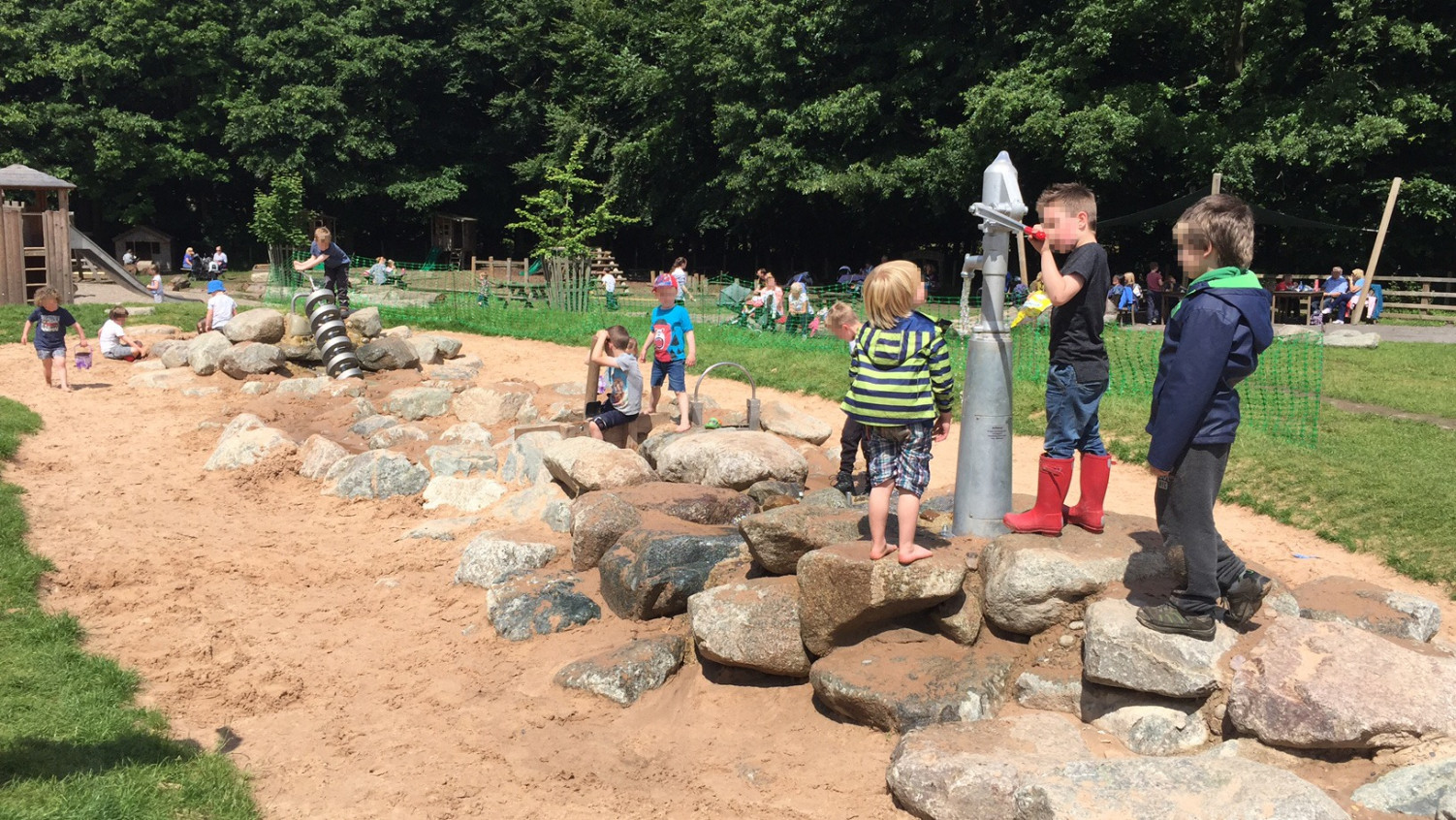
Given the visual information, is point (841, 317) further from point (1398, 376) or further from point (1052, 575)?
point (1398, 376)

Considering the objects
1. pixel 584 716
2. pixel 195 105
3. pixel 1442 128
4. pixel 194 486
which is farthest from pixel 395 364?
pixel 195 105

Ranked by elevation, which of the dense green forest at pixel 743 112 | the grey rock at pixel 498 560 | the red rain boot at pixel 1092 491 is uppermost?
the dense green forest at pixel 743 112

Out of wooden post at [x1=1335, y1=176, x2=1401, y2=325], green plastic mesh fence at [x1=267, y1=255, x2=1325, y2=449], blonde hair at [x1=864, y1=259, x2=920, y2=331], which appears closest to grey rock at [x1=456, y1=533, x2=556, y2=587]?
blonde hair at [x1=864, y1=259, x2=920, y2=331]

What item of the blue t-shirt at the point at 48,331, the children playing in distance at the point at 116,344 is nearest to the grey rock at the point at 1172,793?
the blue t-shirt at the point at 48,331

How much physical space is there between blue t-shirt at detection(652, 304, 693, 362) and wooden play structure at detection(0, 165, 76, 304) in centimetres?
1722

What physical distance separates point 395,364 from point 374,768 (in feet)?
34.4

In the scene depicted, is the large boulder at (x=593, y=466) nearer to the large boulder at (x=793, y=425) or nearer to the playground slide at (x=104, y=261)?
the large boulder at (x=793, y=425)

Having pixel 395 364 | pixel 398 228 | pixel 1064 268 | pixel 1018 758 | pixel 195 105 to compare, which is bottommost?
pixel 1018 758

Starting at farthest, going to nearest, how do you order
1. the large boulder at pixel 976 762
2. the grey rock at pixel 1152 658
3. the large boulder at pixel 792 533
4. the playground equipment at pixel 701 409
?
the playground equipment at pixel 701 409
the large boulder at pixel 792 533
the grey rock at pixel 1152 658
the large boulder at pixel 976 762

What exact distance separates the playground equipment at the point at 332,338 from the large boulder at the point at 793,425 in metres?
6.64

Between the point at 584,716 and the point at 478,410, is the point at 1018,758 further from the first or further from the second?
the point at 478,410

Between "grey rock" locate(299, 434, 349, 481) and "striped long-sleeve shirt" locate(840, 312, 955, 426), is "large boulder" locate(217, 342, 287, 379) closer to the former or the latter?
"grey rock" locate(299, 434, 349, 481)

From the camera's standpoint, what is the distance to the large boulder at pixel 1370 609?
5.09 metres

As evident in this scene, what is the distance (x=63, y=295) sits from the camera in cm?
A: 2189
